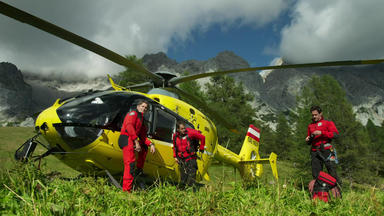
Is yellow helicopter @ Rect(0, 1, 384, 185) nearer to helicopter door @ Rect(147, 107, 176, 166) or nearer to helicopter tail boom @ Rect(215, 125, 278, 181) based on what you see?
helicopter door @ Rect(147, 107, 176, 166)

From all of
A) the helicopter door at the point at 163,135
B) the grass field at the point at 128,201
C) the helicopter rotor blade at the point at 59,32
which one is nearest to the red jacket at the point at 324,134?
the grass field at the point at 128,201

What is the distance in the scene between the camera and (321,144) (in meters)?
4.95

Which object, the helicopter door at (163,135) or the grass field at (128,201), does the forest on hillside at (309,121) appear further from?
the grass field at (128,201)

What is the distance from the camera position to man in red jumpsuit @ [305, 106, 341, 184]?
4750mm

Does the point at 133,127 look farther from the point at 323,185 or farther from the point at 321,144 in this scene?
the point at 321,144

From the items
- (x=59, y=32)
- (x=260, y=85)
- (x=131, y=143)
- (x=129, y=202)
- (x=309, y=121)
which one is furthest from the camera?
(x=260, y=85)

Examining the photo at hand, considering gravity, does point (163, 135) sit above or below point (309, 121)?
above

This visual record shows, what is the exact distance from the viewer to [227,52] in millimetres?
159000

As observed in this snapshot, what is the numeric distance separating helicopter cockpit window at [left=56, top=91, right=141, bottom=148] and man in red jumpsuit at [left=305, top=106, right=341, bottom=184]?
4.24 meters

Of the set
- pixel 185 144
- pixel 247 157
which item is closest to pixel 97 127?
pixel 185 144

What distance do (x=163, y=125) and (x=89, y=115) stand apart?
1746 millimetres

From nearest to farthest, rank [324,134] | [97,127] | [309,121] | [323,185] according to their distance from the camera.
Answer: [323,185] → [97,127] → [324,134] → [309,121]

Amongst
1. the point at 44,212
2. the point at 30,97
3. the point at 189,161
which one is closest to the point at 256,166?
the point at 189,161

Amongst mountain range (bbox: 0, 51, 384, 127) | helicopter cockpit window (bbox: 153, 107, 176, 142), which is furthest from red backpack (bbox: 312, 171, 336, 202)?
mountain range (bbox: 0, 51, 384, 127)
